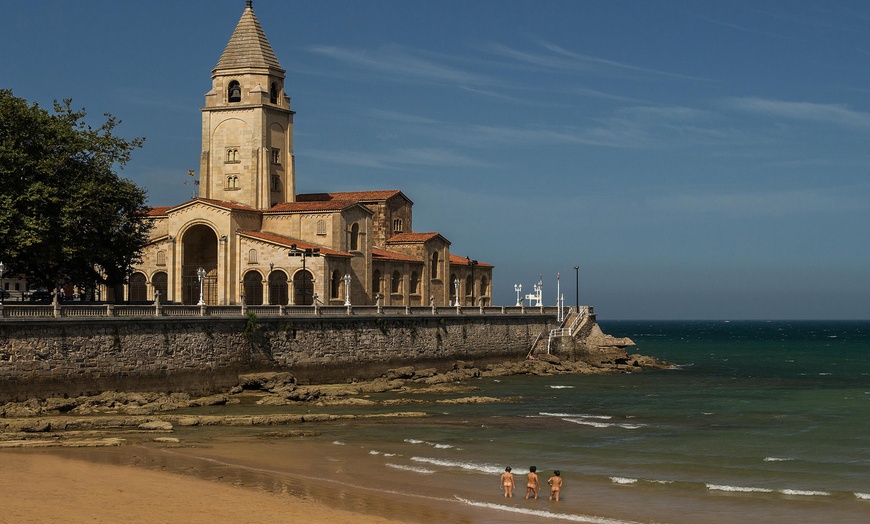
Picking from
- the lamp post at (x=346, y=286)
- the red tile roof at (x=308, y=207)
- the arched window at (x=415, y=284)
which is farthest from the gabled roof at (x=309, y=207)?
the arched window at (x=415, y=284)

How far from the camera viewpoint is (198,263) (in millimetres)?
76750

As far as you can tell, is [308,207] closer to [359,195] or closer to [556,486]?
[359,195]

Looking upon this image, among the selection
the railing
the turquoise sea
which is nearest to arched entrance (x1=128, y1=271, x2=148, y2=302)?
the railing

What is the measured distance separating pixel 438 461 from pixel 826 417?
2490 centimetres

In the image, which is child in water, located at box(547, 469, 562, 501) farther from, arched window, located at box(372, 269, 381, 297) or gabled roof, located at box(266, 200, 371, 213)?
arched window, located at box(372, 269, 381, 297)

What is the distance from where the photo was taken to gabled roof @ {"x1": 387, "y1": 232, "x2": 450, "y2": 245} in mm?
86875

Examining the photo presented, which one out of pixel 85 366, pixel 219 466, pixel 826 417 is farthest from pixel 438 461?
pixel 826 417

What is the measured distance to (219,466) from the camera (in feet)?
116

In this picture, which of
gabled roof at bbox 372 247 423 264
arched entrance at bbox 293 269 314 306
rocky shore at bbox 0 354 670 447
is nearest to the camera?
rocky shore at bbox 0 354 670 447

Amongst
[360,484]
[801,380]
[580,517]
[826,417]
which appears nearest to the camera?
[580,517]

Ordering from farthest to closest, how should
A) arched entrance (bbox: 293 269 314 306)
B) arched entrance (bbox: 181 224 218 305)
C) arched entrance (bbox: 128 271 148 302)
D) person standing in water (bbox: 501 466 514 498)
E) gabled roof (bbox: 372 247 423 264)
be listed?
gabled roof (bbox: 372 247 423 264) → arched entrance (bbox: 128 271 148 302) → arched entrance (bbox: 181 224 218 305) → arched entrance (bbox: 293 269 314 306) → person standing in water (bbox: 501 466 514 498)

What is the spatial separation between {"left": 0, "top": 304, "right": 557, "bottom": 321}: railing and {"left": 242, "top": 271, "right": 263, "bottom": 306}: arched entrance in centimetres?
931

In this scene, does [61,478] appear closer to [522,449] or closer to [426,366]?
[522,449]

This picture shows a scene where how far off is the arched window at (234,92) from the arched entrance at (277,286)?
1489cm
